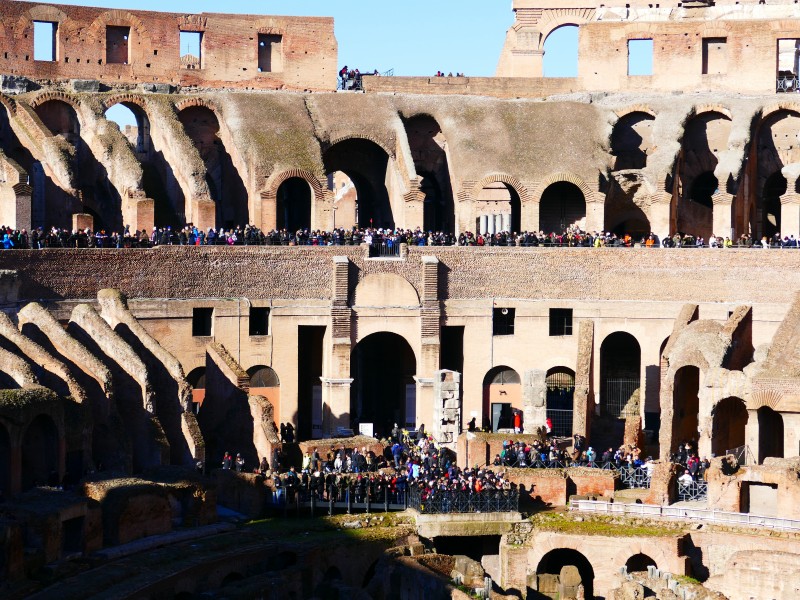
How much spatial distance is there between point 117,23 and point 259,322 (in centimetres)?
1254

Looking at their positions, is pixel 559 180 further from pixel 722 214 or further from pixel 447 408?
pixel 447 408

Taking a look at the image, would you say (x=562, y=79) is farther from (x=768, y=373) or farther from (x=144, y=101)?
(x=768, y=373)

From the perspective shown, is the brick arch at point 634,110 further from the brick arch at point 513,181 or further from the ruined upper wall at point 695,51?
the brick arch at point 513,181

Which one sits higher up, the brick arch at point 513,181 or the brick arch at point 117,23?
the brick arch at point 117,23

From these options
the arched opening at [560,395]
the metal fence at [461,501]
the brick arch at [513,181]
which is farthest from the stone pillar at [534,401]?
the metal fence at [461,501]

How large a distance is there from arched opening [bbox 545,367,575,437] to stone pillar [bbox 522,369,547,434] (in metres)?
1.92

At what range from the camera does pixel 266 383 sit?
51.3 meters

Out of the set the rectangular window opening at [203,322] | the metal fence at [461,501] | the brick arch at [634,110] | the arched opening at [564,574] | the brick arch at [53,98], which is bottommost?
the arched opening at [564,574]

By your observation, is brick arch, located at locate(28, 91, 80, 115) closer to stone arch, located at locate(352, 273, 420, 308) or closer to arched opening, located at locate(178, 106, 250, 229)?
arched opening, located at locate(178, 106, 250, 229)

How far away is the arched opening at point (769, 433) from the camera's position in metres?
45.1

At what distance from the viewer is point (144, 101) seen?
5556 cm

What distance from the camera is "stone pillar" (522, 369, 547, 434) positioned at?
50.2 metres

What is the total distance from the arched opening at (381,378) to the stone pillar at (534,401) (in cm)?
452

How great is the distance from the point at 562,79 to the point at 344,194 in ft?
65.8
